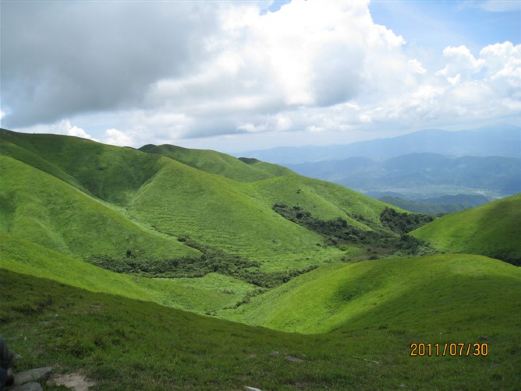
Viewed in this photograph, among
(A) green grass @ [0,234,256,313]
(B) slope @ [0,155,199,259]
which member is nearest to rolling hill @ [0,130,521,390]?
(A) green grass @ [0,234,256,313]

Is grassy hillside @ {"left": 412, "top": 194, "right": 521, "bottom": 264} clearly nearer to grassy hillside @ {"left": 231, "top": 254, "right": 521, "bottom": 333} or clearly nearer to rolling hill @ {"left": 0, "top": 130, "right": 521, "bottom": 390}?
rolling hill @ {"left": 0, "top": 130, "right": 521, "bottom": 390}

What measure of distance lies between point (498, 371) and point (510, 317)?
678 inches

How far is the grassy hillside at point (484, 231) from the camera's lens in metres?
134

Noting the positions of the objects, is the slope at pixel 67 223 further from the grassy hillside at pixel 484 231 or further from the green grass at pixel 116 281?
the grassy hillside at pixel 484 231

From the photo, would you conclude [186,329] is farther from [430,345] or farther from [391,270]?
[391,270]

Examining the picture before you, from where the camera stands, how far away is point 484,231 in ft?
495

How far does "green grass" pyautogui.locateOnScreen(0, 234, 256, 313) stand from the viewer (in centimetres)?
7075

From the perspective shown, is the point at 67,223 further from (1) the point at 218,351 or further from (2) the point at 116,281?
(1) the point at 218,351

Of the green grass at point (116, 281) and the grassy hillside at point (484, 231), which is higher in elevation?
the grassy hillside at point (484, 231)
